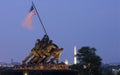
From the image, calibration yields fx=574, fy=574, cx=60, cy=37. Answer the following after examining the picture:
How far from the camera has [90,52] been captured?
60688mm

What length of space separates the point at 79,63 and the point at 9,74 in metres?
24.4

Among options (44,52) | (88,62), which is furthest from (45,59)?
(88,62)

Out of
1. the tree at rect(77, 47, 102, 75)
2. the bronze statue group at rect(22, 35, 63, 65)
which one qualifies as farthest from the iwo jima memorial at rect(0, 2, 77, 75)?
the tree at rect(77, 47, 102, 75)

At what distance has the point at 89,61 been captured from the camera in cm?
6016

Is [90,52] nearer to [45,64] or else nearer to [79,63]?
[79,63]

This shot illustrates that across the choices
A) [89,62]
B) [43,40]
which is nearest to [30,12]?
[43,40]

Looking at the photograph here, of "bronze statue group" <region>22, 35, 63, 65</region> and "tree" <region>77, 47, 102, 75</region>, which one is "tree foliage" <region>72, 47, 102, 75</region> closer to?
"tree" <region>77, 47, 102, 75</region>

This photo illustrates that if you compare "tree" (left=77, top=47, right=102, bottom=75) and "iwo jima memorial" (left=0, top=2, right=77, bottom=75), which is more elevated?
"tree" (left=77, top=47, right=102, bottom=75)

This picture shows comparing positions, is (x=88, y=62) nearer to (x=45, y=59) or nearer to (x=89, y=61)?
(x=89, y=61)

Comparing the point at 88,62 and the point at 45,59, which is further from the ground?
the point at 88,62

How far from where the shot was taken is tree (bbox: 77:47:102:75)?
59.7 meters

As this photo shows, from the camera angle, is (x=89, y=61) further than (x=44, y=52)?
Yes

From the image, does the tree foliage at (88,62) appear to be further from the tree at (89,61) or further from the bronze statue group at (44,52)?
the bronze statue group at (44,52)

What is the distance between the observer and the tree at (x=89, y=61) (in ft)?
196
